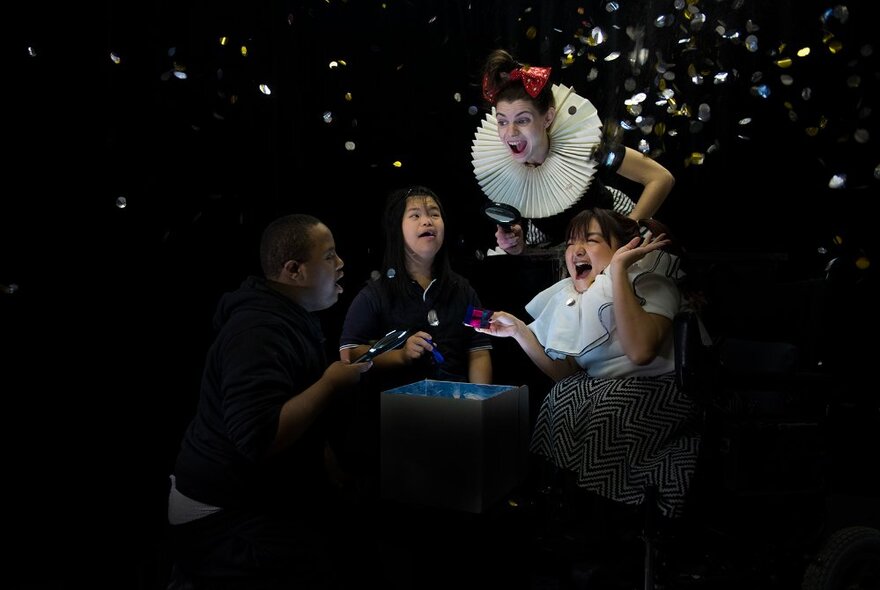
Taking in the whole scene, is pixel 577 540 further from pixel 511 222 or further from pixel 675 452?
pixel 511 222

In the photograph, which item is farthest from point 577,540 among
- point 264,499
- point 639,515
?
point 264,499

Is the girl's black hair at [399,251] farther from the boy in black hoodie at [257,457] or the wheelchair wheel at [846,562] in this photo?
the wheelchair wheel at [846,562]

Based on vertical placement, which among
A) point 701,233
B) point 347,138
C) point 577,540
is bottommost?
point 577,540

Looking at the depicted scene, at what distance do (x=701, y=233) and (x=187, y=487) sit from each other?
2.16 m

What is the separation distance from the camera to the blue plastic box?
159 centimetres

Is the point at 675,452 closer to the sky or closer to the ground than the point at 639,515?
closer to the sky

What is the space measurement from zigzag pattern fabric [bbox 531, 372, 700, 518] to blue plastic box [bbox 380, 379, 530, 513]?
30cm

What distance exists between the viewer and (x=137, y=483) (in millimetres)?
2152

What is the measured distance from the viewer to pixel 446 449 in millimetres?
1614

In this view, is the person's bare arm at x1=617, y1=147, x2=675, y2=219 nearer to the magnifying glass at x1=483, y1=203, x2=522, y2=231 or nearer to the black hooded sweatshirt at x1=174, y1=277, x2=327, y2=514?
the magnifying glass at x1=483, y1=203, x2=522, y2=231

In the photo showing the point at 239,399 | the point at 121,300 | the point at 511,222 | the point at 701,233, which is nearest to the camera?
the point at 239,399

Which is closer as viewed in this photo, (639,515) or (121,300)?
(639,515)

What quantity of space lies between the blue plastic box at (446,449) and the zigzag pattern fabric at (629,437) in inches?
11.8

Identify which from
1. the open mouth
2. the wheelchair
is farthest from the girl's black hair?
the wheelchair
